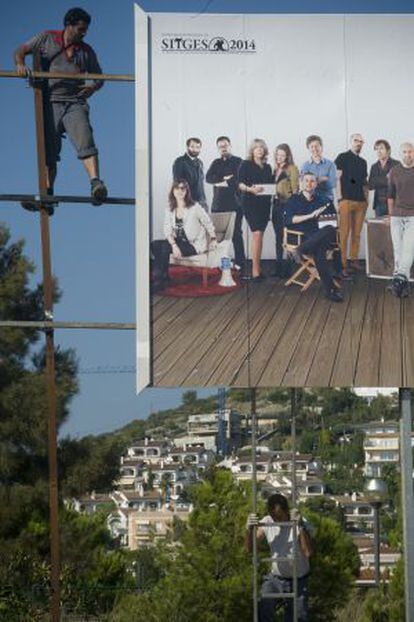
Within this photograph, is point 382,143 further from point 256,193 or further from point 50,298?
point 50,298

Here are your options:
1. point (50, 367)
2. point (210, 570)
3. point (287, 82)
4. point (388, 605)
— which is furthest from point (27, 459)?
point (287, 82)

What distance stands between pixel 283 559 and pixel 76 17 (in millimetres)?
3785

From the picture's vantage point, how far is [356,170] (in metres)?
9.66

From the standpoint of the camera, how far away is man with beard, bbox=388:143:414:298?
9633 mm

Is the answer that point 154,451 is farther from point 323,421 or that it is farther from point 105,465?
point 105,465

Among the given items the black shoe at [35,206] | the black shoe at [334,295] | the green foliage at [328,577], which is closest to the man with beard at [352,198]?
the black shoe at [334,295]

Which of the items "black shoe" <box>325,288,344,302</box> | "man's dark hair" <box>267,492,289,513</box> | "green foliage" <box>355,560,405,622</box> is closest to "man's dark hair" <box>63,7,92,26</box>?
"black shoe" <box>325,288,344,302</box>

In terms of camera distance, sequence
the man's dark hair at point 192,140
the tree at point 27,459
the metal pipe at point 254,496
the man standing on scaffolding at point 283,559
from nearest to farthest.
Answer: the metal pipe at point 254,496 → the man standing on scaffolding at point 283,559 → the man's dark hair at point 192,140 → the tree at point 27,459

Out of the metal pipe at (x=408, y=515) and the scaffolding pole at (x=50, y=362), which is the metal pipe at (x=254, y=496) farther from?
the scaffolding pole at (x=50, y=362)

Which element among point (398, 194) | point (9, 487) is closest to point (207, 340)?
point (398, 194)

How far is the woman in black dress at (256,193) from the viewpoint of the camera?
31.4 feet

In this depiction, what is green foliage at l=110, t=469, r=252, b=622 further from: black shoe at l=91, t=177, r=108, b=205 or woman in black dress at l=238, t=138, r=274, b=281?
black shoe at l=91, t=177, r=108, b=205

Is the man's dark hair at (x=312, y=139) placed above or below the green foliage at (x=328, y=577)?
above

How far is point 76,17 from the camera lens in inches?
385
